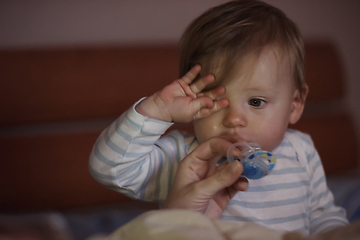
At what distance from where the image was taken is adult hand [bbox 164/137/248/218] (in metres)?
0.66

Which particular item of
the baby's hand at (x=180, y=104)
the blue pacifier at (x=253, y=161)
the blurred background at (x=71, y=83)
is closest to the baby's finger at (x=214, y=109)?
the baby's hand at (x=180, y=104)

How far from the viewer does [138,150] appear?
0.76 metres

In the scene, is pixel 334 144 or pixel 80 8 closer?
pixel 80 8

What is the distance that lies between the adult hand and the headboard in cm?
73

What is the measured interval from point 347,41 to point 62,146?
162 centimetres

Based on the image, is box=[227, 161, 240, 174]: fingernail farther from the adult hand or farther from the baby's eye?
the baby's eye

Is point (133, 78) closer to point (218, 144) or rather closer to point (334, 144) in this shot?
point (218, 144)

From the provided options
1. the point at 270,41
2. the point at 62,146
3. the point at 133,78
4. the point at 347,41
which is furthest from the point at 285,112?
the point at 347,41

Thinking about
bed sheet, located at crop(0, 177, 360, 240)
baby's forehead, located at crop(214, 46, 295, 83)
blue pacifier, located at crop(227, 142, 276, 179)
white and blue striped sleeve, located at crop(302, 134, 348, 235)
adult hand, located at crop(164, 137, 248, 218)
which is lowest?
bed sheet, located at crop(0, 177, 360, 240)

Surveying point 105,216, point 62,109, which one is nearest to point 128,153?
point 105,216

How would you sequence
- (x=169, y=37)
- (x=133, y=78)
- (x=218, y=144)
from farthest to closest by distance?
(x=169, y=37) → (x=133, y=78) → (x=218, y=144)

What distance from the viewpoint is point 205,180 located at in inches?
26.5

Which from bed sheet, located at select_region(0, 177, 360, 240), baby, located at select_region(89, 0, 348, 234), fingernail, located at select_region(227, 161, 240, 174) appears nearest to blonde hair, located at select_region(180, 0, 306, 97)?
baby, located at select_region(89, 0, 348, 234)

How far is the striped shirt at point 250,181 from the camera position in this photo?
754 mm
